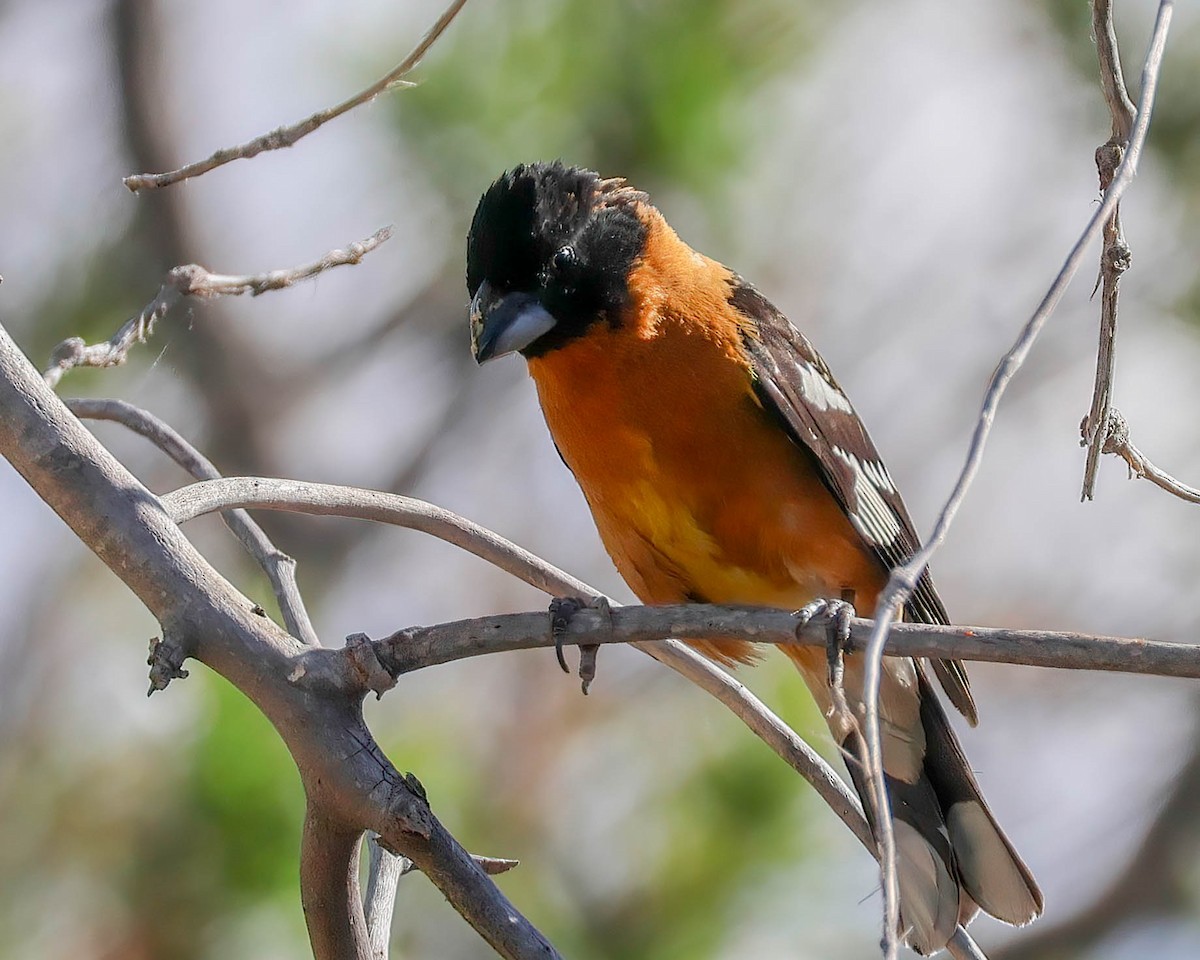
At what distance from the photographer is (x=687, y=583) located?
8.45ft

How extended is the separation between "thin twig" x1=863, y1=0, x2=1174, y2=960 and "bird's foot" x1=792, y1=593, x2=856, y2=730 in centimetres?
14

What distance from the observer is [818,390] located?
2703mm

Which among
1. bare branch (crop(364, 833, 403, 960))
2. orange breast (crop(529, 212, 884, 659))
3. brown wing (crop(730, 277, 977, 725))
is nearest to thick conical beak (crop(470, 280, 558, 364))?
orange breast (crop(529, 212, 884, 659))

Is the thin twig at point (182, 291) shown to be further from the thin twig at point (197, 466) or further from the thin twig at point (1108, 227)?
the thin twig at point (1108, 227)

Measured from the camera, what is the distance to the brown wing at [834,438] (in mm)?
2518

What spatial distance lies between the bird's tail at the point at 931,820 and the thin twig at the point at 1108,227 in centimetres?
89

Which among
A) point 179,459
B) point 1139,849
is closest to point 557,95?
point 179,459

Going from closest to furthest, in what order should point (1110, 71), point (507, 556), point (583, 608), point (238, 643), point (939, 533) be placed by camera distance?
point (939, 533)
point (238, 643)
point (1110, 71)
point (583, 608)
point (507, 556)

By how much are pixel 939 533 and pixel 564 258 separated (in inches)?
55.7

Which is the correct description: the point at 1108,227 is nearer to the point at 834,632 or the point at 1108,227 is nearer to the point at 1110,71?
the point at 1110,71

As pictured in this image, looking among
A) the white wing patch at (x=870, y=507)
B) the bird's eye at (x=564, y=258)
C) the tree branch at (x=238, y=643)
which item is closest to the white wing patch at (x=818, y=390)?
the white wing patch at (x=870, y=507)

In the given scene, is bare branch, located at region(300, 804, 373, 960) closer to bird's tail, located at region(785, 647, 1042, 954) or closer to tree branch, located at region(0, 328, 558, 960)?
tree branch, located at region(0, 328, 558, 960)

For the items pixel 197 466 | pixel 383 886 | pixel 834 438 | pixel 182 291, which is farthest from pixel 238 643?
pixel 834 438

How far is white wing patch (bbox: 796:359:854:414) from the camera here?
2.63 metres
